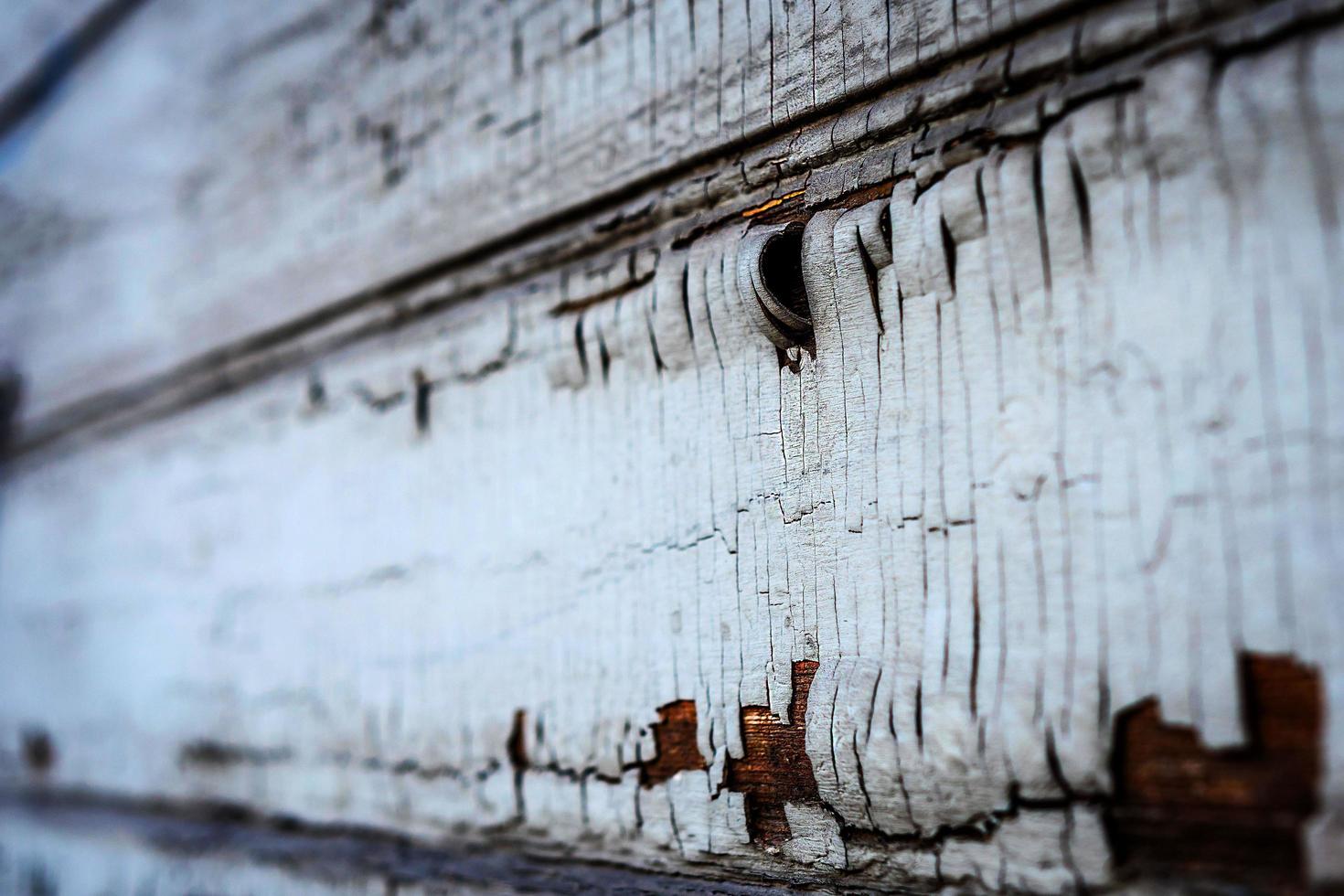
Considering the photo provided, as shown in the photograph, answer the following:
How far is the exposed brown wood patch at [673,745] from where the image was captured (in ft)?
1.60

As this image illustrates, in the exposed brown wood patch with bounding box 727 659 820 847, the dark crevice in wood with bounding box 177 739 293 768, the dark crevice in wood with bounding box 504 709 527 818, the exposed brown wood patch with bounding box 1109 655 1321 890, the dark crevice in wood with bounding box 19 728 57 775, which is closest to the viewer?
the exposed brown wood patch with bounding box 1109 655 1321 890

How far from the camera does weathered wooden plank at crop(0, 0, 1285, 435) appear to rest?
466 mm

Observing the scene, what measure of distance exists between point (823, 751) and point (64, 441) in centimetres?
92

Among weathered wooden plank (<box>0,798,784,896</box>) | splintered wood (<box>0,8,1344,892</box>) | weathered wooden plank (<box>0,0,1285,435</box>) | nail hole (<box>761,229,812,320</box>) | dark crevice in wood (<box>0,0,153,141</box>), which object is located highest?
dark crevice in wood (<box>0,0,153,141</box>)

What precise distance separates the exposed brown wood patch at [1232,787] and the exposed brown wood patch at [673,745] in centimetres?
21

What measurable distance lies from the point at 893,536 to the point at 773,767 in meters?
0.13

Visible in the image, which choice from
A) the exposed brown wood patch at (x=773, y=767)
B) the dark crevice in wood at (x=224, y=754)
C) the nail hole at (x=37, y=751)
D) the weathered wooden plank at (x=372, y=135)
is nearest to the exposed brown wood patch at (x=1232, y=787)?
the exposed brown wood patch at (x=773, y=767)

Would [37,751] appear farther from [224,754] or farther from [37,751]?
[224,754]

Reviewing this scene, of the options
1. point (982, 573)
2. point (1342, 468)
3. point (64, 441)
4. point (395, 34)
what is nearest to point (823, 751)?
point (982, 573)

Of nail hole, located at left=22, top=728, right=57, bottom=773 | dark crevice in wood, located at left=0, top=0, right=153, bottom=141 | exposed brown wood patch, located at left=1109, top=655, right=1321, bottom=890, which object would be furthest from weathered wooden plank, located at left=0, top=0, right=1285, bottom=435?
nail hole, located at left=22, top=728, right=57, bottom=773

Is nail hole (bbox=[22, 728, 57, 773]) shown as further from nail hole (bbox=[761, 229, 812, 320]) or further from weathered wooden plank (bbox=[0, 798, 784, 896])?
nail hole (bbox=[761, 229, 812, 320])

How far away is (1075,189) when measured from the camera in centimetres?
37

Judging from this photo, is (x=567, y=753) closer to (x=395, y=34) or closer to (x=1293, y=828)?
(x=1293, y=828)

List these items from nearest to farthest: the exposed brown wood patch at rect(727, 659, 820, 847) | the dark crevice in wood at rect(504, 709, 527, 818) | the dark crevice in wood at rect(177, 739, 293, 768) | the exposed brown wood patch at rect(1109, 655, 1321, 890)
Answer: the exposed brown wood patch at rect(1109, 655, 1321, 890) < the exposed brown wood patch at rect(727, 659, 820, 847) < the dark crevice in wood at rect(504, 709, 527, 818) < the dark crevice in wood at rect(177, 739, 293, 768)
